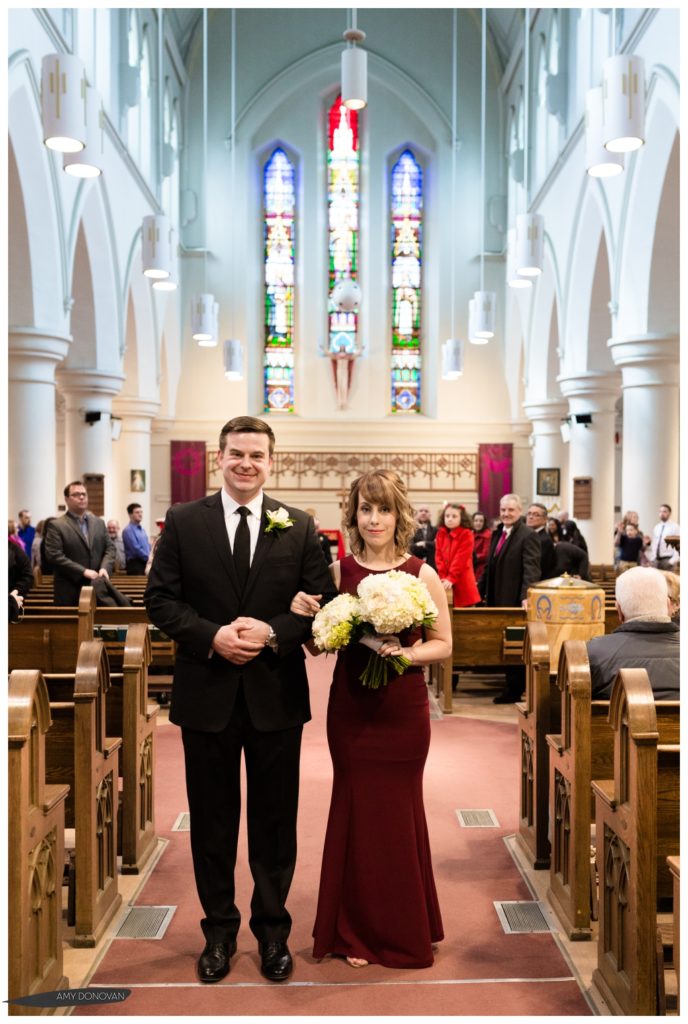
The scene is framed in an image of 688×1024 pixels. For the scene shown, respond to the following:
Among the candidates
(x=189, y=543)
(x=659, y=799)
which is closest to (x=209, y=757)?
(x=189, y=543)

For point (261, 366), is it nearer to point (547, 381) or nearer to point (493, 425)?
point (493, 425)

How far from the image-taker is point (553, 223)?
615 inches

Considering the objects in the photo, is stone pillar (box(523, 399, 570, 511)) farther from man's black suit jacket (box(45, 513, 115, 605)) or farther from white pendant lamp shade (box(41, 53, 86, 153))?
white pendant lamp shade (box(41, 53, 86, 153))

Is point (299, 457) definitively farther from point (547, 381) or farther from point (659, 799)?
point (659, 799)

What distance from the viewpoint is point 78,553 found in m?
7.42

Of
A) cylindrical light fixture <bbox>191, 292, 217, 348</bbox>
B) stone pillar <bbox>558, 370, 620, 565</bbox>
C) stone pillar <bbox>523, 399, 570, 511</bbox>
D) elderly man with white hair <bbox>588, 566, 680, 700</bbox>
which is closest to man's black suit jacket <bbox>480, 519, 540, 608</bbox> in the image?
elderly man with white hair <bbox>588, 566, 680, 700</bbox>

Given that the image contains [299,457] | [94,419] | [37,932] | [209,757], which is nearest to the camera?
[37,932]

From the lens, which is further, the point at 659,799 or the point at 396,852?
the point at 396,852

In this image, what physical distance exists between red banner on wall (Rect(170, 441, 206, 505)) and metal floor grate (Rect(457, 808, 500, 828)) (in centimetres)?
1538

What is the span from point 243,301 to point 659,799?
18.0 m

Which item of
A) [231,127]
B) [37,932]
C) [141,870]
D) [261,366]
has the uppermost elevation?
[231,127]

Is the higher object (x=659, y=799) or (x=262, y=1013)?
(x=659, y=799)

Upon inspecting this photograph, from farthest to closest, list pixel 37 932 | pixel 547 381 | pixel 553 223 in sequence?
pixel 547 381, pixel 553 223, pixel 37 932

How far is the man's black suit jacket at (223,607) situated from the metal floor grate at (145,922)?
0.95 m
